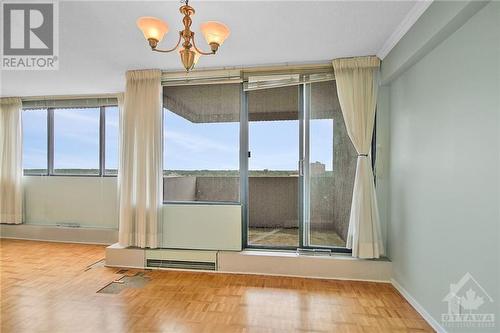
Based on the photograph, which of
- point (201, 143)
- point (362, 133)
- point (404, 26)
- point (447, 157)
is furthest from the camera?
point (201, 143)

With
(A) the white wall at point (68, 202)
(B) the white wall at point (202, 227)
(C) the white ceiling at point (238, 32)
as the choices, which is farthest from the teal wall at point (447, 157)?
(A) the white wall at point (68, 202)

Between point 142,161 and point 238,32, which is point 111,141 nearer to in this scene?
point 142,161

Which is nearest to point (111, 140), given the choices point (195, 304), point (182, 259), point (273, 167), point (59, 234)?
point (59, 234)

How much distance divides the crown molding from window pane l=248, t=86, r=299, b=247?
1.07 m

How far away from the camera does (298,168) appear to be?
11.2ft

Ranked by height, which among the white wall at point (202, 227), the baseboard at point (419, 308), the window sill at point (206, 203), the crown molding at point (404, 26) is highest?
the crown molding at point (404, 26)

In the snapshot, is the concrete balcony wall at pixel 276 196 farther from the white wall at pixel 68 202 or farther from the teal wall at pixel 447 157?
the white wall at pixel 68 202

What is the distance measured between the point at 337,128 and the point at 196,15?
208 centimetres

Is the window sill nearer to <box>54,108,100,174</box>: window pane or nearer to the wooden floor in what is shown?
the wooden floor

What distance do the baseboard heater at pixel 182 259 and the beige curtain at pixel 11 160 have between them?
3.30m

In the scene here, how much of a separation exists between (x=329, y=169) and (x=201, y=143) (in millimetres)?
1775

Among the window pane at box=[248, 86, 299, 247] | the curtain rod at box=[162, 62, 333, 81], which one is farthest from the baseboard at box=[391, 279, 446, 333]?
the curtain rod at box=[162, 62, 333, 81]

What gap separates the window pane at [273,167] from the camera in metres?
3.45

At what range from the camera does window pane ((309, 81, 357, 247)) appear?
3.29 metres
